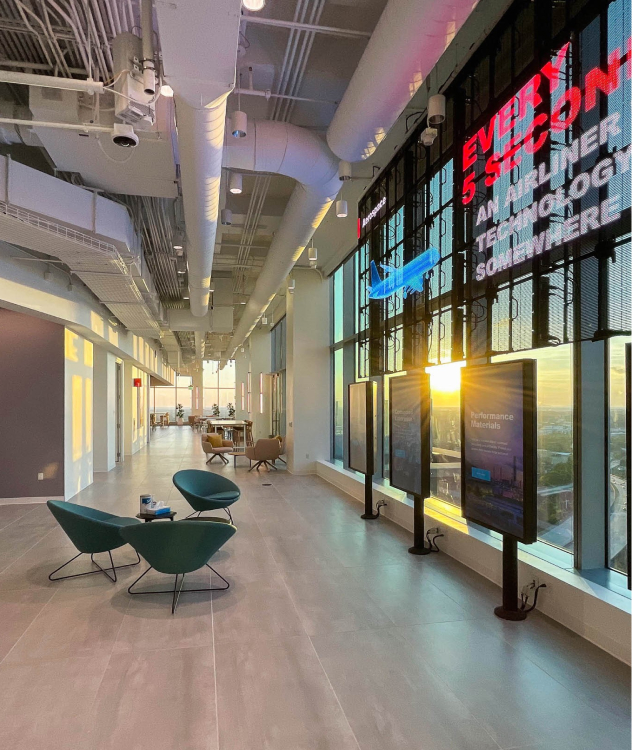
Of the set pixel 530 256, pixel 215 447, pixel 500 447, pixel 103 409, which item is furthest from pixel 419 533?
pixel 215 447

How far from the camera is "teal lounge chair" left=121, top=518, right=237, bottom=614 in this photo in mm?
4395

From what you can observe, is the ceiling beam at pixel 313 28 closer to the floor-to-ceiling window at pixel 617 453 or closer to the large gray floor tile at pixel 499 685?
the floor-to-ceiling window at pixel 617 453

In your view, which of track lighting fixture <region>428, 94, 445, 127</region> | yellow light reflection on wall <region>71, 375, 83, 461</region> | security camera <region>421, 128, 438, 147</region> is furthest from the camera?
yellow light reflection on wall <region>71, 375, 83, 461</region>

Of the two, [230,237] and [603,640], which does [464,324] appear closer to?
[603,640]

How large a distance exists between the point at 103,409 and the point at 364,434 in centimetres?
807

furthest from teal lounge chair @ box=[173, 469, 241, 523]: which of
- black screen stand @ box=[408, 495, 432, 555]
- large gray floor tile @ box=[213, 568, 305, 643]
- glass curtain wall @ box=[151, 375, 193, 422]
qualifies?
glass curtain wall @ box=[151, 375, 193, 422]

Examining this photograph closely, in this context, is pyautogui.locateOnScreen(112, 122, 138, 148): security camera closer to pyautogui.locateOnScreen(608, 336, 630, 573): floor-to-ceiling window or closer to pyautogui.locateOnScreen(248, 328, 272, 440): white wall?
pyautogui.locateOnScreen(608, 336, 630, 573): floor-to-ceiling window

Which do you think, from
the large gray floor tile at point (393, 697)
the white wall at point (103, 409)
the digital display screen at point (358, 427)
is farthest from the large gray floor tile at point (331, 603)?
the white wall at point (103, 409)

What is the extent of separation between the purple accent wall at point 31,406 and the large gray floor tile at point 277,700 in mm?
7043

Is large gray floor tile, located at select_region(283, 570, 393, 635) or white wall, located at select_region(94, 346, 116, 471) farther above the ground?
white wall, located at select_region(94, 346, 116, 471)

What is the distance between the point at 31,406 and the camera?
9352 mm

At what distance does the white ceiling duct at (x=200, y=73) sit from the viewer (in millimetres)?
2646

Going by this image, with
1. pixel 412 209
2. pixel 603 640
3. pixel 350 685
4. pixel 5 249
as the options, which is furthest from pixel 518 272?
pixel 5 249

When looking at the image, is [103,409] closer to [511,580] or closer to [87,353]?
[87,353]
